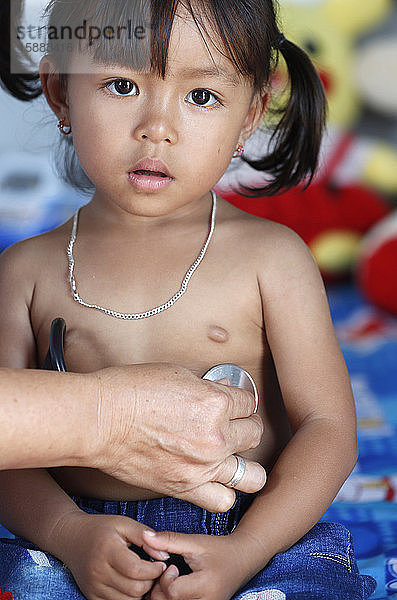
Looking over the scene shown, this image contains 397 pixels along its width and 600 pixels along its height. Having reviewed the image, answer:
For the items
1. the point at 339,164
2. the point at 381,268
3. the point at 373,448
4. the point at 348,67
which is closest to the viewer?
the point at 373,448

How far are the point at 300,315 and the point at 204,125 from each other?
0.25m

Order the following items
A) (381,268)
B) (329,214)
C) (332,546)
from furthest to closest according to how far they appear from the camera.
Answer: (329,214) → (381,268) → (332,546)

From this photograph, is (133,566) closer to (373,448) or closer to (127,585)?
(127,585)

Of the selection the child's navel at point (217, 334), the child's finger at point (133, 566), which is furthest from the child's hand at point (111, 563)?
the child's navel at point (217, 334)

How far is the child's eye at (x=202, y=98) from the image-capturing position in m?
0.90

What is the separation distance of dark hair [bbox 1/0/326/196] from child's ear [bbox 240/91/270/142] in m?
0.02

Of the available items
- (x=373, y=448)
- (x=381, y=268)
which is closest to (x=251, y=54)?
(x=373, y=448)

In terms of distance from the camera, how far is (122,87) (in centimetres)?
91

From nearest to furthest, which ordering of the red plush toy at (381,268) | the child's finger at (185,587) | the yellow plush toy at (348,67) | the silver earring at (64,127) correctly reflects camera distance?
the child's finger at (185,587), the silver earring at (64,127), the red plush toy at (381,268), the yellow plush toy at (348,67)

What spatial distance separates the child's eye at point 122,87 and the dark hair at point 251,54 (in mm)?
23

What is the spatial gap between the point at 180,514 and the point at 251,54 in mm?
537

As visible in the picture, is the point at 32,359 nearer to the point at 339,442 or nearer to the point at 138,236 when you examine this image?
the point at 138,236

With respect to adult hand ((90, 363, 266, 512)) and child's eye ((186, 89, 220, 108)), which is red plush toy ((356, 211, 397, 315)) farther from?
adult hand ((90, 363, 266, 512))

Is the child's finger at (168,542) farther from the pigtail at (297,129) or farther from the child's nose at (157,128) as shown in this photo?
the pigtail at (297,129)
